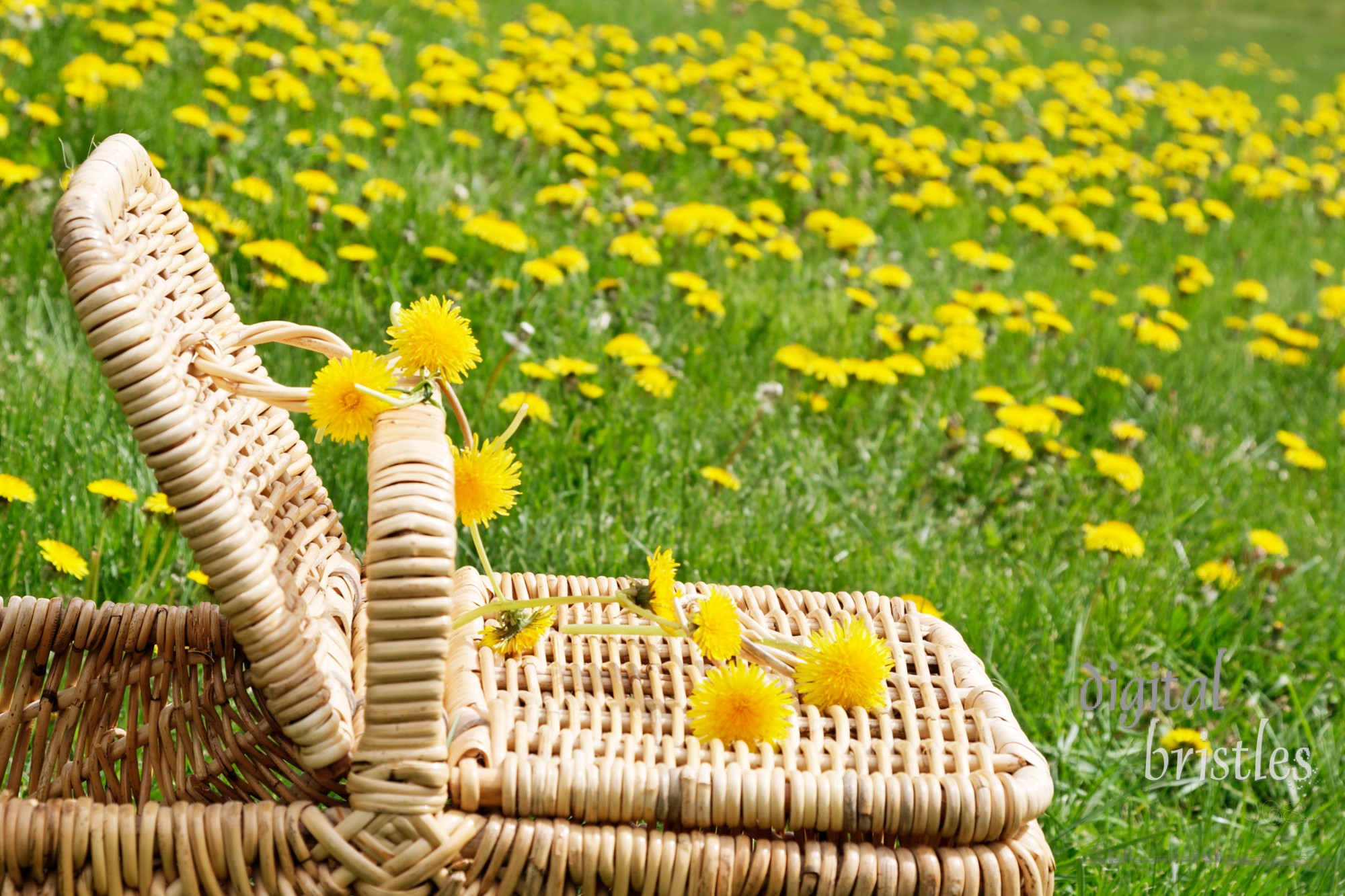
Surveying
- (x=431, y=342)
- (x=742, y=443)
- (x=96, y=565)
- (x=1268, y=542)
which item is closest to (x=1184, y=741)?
(x=1268, y=542)

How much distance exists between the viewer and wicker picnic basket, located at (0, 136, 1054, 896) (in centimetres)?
103

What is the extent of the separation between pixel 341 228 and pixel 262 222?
16 centimetres

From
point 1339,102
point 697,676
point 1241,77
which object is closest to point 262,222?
point 697,676

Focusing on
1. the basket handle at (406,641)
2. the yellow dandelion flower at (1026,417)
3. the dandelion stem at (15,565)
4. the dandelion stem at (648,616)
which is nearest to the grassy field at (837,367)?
the dandelion stem at (15,565)

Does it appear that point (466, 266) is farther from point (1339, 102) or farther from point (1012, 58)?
point (1339, 102)

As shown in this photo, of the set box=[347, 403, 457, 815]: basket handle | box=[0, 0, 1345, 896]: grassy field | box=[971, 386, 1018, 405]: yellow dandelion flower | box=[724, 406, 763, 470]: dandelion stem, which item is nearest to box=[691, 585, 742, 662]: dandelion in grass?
box=[347, 403, 457, 815]: basket handle

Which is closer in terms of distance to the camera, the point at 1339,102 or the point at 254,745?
the point at 254,745

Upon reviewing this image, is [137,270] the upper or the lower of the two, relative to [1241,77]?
upper

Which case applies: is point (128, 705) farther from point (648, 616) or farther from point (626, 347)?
point (626, 347)

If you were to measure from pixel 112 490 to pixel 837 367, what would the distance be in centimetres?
137

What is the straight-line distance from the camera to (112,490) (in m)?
1.71

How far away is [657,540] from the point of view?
6.85 ft

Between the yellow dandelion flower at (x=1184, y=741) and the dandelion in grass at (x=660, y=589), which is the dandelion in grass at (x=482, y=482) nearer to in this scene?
the dandelion in grass at (x=660, y=589)

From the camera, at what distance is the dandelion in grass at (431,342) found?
1.20m
